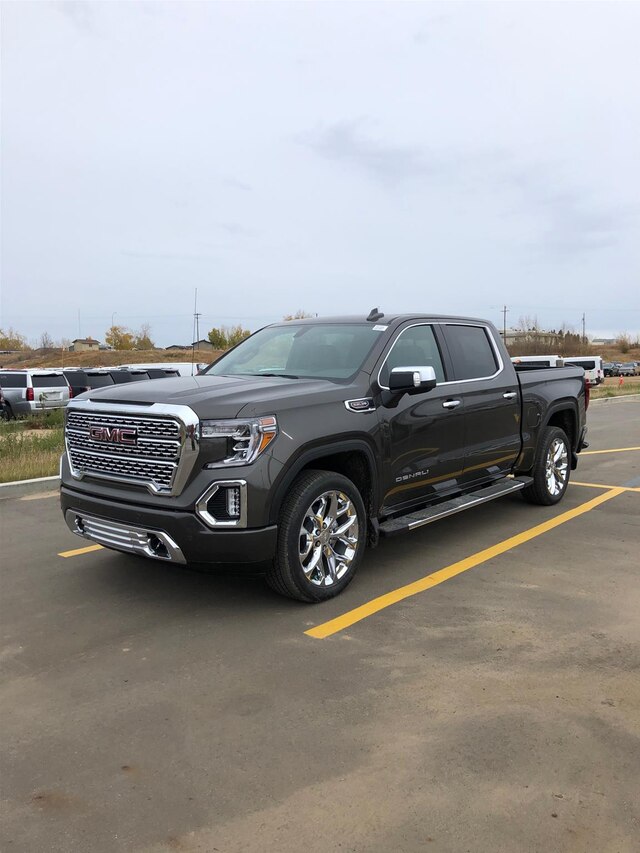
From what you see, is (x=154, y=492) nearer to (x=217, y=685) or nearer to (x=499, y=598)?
(x=217, y=685)

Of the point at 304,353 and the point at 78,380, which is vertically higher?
the point at 304,353

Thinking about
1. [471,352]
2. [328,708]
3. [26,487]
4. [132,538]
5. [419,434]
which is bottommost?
[328,708]

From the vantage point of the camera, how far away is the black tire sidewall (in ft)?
14.1

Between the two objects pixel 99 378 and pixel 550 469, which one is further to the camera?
pixel 99 378

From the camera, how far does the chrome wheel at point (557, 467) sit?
730 cm

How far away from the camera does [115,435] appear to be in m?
4.46

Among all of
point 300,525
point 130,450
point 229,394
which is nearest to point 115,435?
point 130,450

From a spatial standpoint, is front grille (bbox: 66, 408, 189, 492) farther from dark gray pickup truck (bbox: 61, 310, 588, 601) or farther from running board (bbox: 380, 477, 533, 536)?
running board (bbox: 380, 477, 533, 536)

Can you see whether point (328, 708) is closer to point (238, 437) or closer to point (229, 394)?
point (238, 437)

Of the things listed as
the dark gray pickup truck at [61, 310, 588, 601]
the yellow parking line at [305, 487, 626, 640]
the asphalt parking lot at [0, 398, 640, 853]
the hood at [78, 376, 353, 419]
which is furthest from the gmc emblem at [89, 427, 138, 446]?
the yellow parking line at [305, 487, 626, 640]

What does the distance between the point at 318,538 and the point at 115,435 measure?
1.46 m

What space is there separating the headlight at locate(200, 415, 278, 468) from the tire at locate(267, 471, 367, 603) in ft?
1.36

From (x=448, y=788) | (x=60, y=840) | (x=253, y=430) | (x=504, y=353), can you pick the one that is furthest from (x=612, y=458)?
(x=60, y=840)

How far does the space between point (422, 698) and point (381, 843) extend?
3.35 ft
